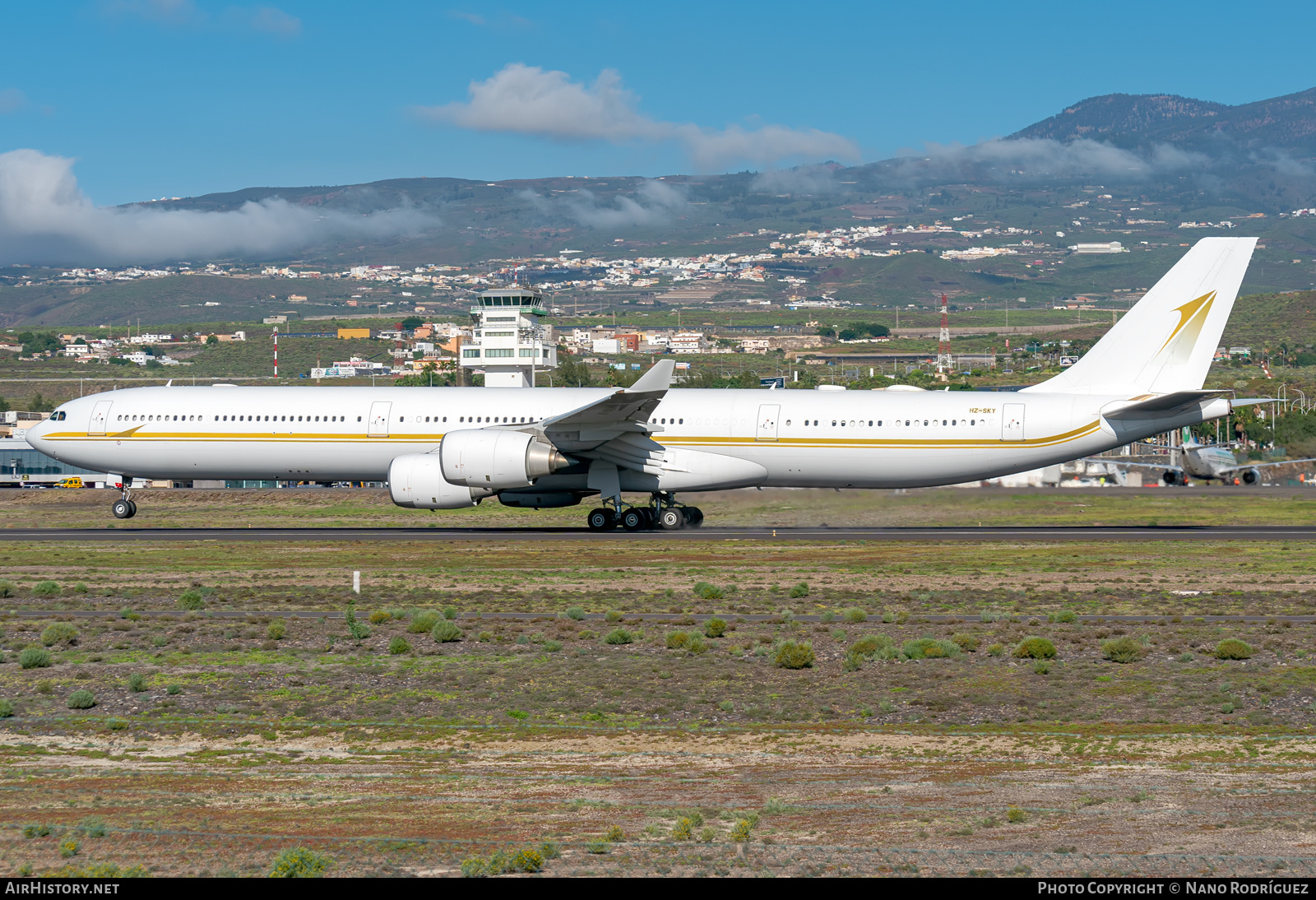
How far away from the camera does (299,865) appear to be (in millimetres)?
9586

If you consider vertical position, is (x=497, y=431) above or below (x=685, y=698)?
above

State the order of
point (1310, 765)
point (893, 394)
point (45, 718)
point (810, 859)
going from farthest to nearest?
1. point (893, 394)
2. point (45, 718)
3. point (1310, 765)
4. point (810, 859)

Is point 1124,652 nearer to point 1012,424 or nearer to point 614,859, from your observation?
point 614,859

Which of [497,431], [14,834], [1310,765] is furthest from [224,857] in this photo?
[497,431]

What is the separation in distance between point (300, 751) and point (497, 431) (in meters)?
23.3

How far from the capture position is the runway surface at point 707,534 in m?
38.0

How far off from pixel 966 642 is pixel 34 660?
14340 mm

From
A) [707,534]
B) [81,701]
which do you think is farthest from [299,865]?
[707,534]

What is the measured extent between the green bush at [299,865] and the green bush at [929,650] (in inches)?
465

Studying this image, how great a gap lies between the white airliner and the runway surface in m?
1.47

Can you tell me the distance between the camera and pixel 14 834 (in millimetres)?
10672

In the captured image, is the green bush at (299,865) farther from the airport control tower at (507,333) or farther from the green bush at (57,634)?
the airport control tower at (507,333)

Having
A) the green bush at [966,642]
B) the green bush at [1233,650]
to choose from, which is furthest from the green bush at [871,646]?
the green bush at [1233,650]

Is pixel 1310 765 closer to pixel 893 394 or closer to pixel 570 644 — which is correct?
pixel 570 644
